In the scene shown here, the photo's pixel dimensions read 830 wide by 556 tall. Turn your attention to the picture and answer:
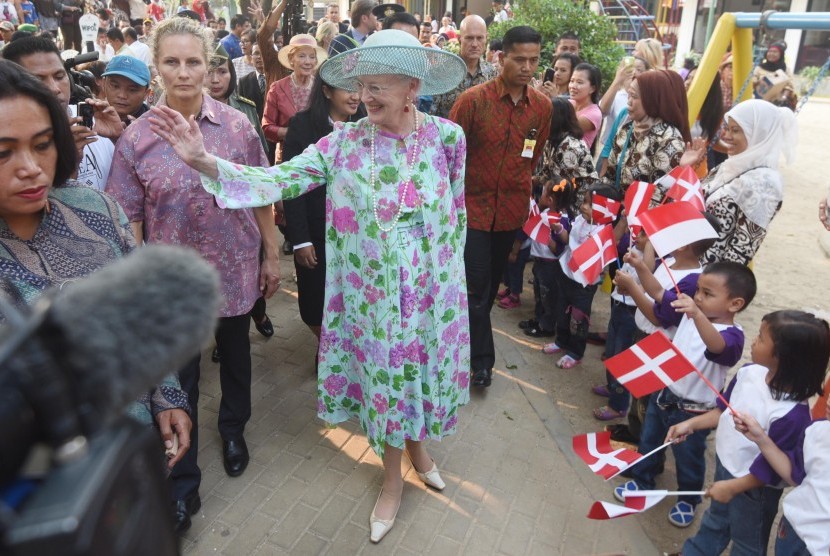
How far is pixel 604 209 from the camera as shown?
380 cm

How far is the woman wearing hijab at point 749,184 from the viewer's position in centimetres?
331

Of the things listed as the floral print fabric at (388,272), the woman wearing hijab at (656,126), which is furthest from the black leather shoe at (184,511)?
the woman wearing hijab at (656,126)

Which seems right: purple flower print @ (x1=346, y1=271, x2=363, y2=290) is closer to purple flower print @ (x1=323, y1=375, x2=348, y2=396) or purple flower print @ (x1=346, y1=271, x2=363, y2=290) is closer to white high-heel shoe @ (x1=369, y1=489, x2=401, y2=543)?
purple flower print @ (x1=323, y1=375, x2=348, y2=396)

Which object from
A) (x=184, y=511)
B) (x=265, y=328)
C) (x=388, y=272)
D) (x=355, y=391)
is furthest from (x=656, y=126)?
(x=184, y=511)

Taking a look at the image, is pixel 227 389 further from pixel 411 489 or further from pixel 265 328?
pixel 265 328

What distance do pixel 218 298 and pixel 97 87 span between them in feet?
14.2

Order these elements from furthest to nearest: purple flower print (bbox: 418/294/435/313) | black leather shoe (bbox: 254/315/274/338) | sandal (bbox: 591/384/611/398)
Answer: black leather shoe (bbox: 254/315/274/338), sandal (bbox: 591/384/611/398), purple flower print (bbox: 418/294/435/313)

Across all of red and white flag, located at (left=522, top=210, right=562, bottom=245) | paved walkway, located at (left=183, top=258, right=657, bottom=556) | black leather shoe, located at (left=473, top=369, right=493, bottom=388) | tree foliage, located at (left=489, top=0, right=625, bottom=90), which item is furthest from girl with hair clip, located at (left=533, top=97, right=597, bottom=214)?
tree foliage, located at (left=489, top=0, right=625, bottom=90)

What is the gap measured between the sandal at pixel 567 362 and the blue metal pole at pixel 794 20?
10.0 feet

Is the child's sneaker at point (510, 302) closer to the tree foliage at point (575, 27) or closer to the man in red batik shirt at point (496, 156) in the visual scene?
the man in red batik shirt at point (496, 156)

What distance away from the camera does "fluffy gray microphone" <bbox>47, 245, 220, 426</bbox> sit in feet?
1.66

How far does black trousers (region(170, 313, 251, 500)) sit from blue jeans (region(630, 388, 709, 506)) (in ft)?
6.79

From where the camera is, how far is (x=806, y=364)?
81.7 inches

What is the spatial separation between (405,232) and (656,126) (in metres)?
2.38
